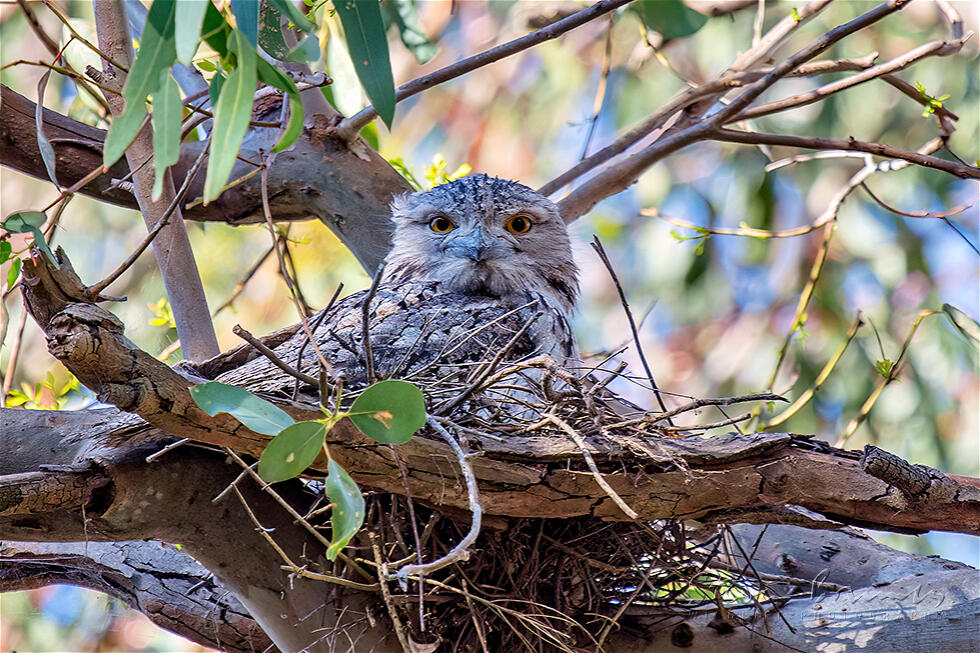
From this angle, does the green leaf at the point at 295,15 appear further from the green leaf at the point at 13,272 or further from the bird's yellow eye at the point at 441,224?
the bird's yellow eye at the point at 441,224

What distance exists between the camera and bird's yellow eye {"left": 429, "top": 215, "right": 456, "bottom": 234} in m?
3.28

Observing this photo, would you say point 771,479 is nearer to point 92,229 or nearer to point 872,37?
point 872,37

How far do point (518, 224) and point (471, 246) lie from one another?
0.29m

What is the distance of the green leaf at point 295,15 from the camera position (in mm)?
1233

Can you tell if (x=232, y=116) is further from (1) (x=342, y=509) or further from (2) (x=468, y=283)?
(2) (x=468, y=283)

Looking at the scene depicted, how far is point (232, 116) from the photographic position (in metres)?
1.10

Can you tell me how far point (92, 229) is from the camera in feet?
21.7

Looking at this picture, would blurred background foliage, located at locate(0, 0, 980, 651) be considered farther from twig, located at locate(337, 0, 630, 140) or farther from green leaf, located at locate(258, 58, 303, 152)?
green leaf, located at locate(258, 58, 303, 152)

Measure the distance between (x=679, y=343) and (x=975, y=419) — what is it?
2.58 metres

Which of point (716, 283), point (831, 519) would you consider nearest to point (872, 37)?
point (716, 283)

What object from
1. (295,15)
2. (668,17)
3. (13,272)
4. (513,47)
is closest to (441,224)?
(513,47)

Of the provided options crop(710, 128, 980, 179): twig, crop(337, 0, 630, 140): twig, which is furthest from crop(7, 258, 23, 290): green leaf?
crop(710, 128, 980, 179): twig

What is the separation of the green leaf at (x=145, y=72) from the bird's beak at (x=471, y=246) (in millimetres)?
1907

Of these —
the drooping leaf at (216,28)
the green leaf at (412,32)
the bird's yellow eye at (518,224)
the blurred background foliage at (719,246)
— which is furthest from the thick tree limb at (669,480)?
the blurred background foliage at (719,246)
